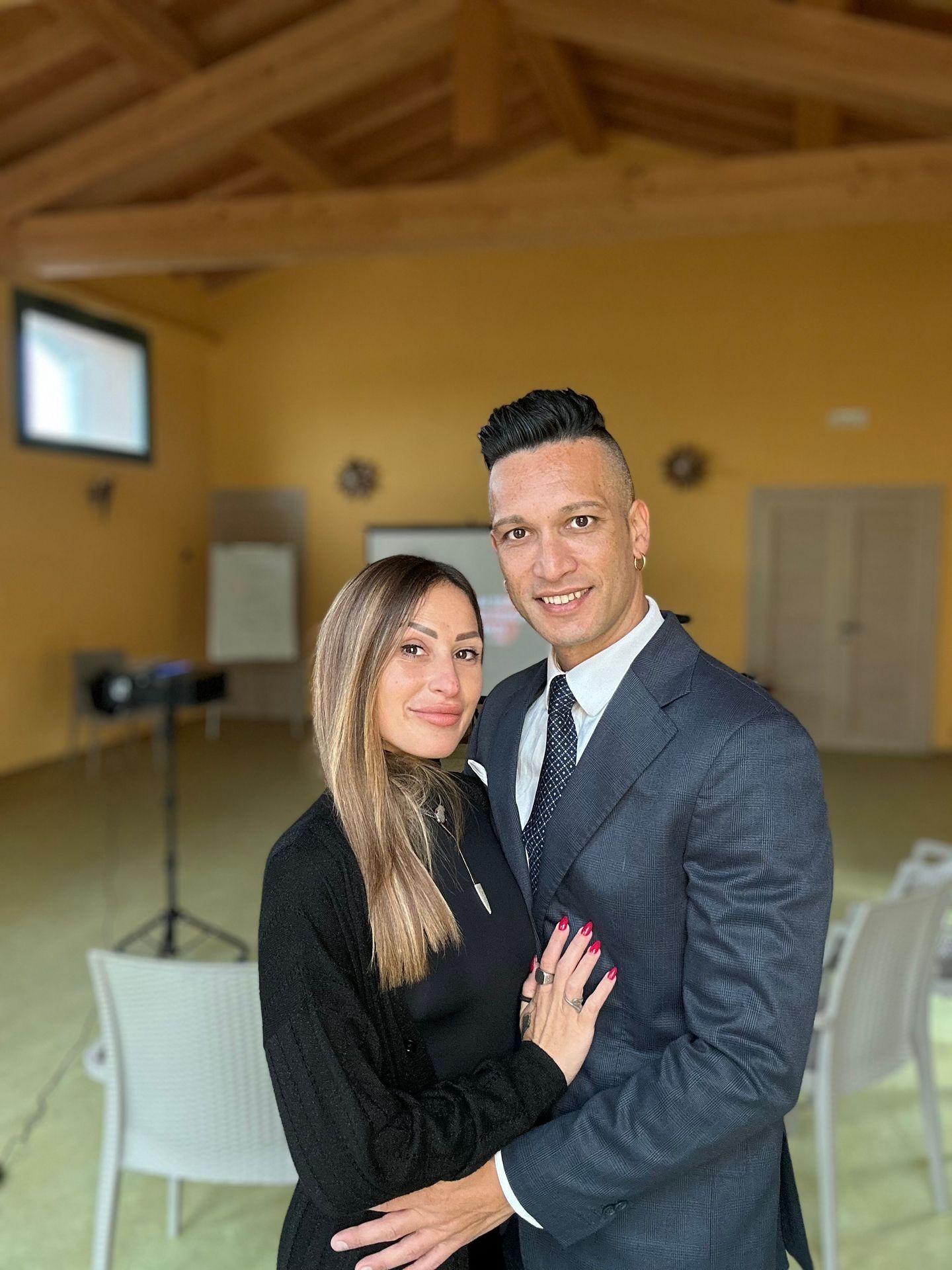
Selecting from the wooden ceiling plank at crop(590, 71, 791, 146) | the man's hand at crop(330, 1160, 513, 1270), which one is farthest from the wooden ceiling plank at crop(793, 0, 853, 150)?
the man's hand at crop(330, 1160, 513, 1270)

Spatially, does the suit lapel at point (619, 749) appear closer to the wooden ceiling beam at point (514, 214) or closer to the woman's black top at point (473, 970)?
the woman's black top at point (473, 970)

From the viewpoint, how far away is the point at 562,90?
23.4ft

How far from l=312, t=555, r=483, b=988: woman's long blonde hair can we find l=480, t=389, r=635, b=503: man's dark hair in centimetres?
17

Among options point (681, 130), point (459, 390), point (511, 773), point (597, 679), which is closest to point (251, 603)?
point (459, 390)

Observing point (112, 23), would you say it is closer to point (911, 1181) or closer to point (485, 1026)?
point (485, 1026)

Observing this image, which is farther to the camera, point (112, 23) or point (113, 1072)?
point (112, 23)

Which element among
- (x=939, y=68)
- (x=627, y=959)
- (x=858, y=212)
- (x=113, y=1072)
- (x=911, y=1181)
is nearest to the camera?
(x=627, y=959)

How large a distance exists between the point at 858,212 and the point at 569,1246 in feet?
15.4

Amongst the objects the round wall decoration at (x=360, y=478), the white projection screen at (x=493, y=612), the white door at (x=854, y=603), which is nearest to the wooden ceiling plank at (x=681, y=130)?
the white door at (x=854, y=603)

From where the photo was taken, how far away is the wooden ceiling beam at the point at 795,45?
4043 millimetres

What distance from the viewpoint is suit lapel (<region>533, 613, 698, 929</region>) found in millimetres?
1066

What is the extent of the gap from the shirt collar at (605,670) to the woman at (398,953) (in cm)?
12

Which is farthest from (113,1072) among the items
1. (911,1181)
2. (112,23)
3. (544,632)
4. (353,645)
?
(112,23)

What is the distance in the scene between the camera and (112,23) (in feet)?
16.3
